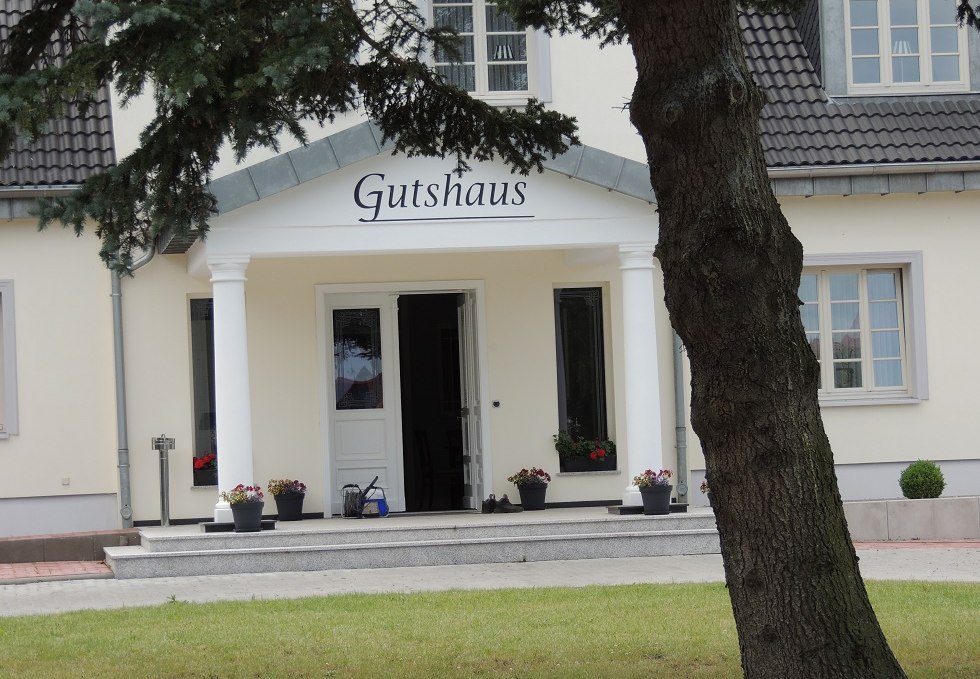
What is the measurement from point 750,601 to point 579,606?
4104 mm

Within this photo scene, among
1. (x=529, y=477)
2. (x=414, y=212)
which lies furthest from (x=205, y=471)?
(x=414, y=212)

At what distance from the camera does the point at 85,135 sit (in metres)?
14.6

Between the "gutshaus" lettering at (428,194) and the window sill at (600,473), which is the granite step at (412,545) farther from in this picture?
the "gutshaus" lettering at (428,194)

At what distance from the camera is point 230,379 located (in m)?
12.8

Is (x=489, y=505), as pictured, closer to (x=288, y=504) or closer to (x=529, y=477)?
(x=529, y=477)

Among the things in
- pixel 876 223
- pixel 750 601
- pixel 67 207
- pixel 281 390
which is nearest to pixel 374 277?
pixel 281 390

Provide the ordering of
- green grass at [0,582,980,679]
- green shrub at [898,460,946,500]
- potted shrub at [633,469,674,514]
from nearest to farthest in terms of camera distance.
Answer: green grass at [0,582,980,679] < potted shrub at [633,469,674,514] < green shrub at [898,460,946,500]

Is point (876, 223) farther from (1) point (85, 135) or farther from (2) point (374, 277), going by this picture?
(1) point (85, 135)

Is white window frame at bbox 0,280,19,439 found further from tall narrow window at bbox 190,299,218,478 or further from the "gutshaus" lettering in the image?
the "gutshaus" lettering

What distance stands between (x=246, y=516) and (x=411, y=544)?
1559 millimetres

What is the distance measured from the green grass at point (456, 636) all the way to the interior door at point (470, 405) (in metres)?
4.72

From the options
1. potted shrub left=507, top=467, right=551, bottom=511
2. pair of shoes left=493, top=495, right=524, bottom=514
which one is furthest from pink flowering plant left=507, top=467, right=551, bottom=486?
pair of shoes left=493, top=495, right=524, bottom=514

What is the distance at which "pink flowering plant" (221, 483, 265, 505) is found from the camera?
12.6 metres

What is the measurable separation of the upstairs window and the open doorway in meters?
2.76
